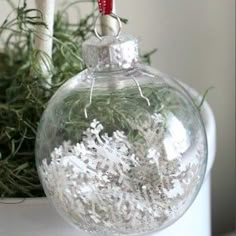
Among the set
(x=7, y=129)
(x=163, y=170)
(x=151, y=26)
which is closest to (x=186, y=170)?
(x=163, y=170)

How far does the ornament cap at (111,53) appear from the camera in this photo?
0.43 meters

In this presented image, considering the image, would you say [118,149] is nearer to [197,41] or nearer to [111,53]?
[111,53]

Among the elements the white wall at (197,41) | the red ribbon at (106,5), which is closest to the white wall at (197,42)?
the white wall at (197,41)

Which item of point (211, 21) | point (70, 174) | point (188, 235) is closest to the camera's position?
point (70, 174)

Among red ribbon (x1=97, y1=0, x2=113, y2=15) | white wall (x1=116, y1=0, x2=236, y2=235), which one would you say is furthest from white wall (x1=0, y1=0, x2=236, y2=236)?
red ribbon (x1=97, y1=0, x2=113, y2=15)

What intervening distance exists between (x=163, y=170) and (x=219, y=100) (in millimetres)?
388

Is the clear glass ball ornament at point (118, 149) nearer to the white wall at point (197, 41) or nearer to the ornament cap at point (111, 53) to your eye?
the ornament cap at point (111, 53)

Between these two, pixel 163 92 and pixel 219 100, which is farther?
pixel 219 100

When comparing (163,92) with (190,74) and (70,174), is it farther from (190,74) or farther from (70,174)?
(190,74)

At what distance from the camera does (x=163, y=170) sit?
0.43m

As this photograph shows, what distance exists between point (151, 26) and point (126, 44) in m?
0.35

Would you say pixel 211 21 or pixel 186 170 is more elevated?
pixel 211 21

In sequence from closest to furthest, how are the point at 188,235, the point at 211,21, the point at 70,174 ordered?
the point at 70,174, the point at 188,235, the point at 211,21

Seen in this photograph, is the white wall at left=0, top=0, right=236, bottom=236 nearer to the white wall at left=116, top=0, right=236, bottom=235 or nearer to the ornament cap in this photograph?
the white wall at left=116, top=0, right=236, bottom=235
